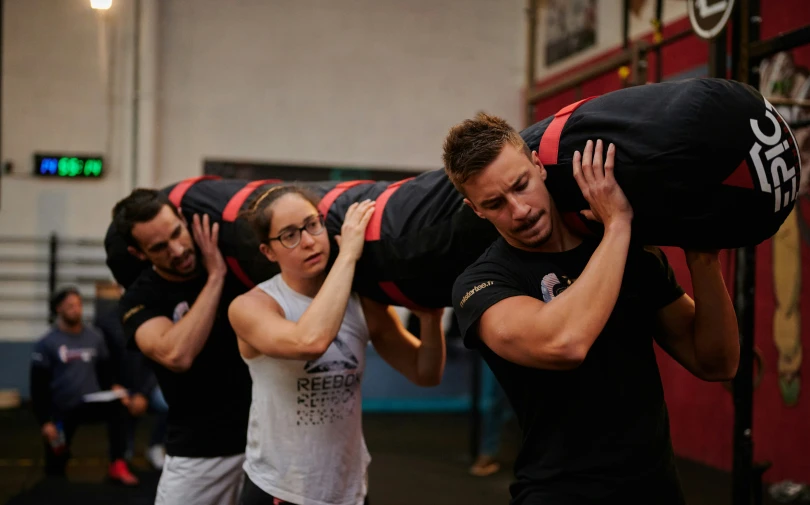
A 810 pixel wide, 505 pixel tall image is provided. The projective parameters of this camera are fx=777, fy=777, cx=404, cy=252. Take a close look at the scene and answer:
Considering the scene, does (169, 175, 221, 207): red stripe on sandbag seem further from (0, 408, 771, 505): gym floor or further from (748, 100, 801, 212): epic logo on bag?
(0, 408, 771, 505): gym floor

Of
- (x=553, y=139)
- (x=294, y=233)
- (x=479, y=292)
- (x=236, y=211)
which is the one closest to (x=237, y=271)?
(x=236, y=211)

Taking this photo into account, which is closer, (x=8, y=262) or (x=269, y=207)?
(x=269, y=207)

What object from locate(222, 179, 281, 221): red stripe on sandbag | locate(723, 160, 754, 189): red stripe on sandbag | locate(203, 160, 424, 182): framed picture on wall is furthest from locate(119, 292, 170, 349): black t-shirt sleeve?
locate(203, 160, 424, 182): framed picture on wall

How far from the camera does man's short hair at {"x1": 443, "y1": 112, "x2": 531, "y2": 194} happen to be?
1.43m

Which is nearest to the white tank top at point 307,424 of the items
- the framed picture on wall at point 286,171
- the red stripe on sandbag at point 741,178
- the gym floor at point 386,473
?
the red stripe on sandbag at point 741,178

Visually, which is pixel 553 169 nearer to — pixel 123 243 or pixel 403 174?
pixel 123 243

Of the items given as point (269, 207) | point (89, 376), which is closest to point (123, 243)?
point (269, 207)

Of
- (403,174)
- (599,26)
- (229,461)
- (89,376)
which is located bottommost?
(89,376)

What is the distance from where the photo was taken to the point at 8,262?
716 centimetres

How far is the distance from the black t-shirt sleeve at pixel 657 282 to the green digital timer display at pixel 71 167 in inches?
261

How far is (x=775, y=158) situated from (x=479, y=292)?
0.57 meters

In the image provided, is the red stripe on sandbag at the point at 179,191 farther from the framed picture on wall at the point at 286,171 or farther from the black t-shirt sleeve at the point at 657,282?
the framed picture on wall at the point at 286,171

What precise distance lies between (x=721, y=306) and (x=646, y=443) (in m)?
0.31

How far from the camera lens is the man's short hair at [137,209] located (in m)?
2.27
